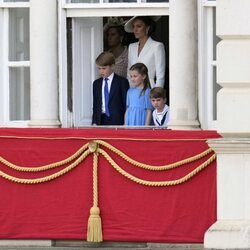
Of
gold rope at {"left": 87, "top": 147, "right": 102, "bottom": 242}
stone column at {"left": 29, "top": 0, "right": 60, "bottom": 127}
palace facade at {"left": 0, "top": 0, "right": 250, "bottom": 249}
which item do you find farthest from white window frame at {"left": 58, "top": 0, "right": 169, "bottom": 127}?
gold rope at {"left": 87, "top": 147, "right": 102, "bottom": 242}

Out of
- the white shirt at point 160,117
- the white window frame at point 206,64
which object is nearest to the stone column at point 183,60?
the white window frame at point 206,64

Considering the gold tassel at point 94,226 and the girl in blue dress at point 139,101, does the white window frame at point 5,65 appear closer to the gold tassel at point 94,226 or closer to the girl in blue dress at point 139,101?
the girl in blue dress at point 139,101

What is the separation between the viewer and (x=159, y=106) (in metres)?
17.9

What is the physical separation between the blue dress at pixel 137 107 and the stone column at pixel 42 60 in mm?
871

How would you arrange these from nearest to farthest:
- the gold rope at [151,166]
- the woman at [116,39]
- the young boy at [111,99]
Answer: the gold rope at [151,166] < the young boy at [111,99] < the woman at [116,39]

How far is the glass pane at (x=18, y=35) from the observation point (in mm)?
18594

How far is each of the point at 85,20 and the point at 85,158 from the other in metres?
2.19

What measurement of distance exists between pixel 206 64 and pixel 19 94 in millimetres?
2428

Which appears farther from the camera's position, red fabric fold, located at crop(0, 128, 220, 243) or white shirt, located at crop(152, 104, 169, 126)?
white shirt, located at crop(152, 104, 169, 126)

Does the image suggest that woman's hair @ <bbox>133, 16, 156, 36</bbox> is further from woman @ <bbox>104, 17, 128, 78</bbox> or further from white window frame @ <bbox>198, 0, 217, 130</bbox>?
white window frame @ <bbox>198, 0, 217, 130</bbox>

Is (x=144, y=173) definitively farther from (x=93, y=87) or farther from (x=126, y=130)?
(x=93, y=87)

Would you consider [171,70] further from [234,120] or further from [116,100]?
[234,120]

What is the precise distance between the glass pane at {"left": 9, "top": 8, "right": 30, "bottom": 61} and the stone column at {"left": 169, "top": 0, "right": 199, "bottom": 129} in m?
1.99

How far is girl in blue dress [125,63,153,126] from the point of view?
18125 millimetres
